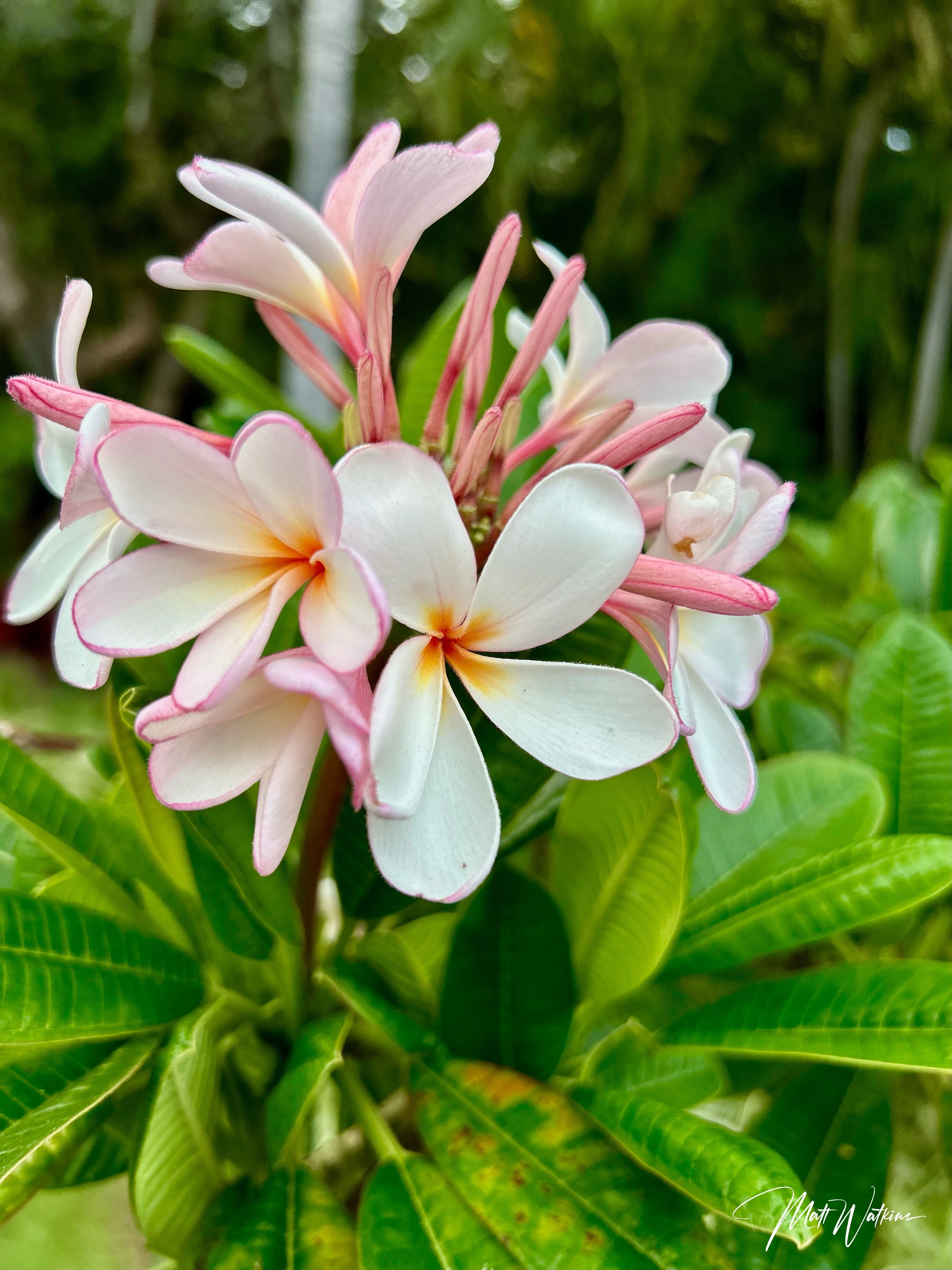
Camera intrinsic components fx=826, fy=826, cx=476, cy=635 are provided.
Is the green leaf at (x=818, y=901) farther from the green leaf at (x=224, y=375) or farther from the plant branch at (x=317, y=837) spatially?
the green leaf at (x=224, y=375)

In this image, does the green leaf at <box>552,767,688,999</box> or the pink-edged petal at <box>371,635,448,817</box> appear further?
the green leaf at <box>552,767,688,999</box>

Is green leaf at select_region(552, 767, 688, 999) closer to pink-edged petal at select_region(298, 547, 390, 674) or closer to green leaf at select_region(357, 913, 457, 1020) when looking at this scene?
green leaf at select_region(357, 913, 457, 1020)

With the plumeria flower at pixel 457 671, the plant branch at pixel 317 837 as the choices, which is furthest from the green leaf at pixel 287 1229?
the plumeria flower at pixel 457 671

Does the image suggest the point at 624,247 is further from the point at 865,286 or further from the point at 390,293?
the point at 390,293

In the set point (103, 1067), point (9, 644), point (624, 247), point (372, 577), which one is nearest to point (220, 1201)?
point (103, 1067)

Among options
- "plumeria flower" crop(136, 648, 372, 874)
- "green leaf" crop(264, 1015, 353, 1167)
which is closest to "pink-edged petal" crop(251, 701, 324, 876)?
"plumeria flower" crop(136, 648, 372, 874)

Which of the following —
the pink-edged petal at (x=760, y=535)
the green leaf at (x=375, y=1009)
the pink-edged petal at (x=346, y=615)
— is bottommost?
the green leaf at (x=375, y=1009)

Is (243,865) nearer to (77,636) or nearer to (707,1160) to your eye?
(77,636)

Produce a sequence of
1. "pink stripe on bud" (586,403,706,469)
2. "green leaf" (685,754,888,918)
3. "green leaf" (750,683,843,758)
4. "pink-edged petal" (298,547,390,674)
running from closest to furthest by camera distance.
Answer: "pink-edged petal" (298,547,390,674)
"pink stripe on bud" (586,403,706,469)
"green leaf" (685,754,888,918)
"green leaf" (750,683,843,758)
